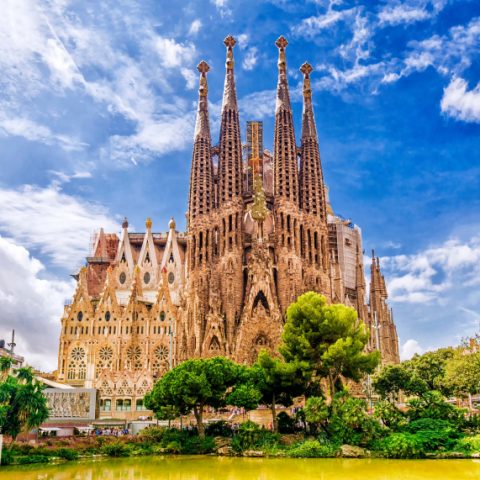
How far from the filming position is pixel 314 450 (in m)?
28.1


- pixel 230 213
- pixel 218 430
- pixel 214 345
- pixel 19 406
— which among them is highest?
pixel 230 213

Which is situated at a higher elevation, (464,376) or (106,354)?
(106,354)

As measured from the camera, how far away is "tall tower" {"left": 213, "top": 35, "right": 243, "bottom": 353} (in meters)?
51.7

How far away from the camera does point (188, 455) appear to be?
2942 cm

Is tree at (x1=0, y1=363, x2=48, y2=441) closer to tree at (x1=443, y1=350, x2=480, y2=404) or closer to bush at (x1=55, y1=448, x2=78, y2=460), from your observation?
bush at (x1=55, y1=448, x2=78, y2=460)

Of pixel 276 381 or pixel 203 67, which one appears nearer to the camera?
pixel 276 381

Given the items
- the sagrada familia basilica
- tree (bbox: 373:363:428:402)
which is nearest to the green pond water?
tree (bbox: 373:363:428:402)

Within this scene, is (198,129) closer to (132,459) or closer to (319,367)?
(319,367)

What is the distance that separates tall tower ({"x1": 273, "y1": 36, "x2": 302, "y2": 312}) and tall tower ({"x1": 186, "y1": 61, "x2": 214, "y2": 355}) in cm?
666

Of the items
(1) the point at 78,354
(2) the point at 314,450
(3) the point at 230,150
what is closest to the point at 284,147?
(3) the point at 230,150

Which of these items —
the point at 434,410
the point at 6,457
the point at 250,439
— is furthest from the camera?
the point at 434,410

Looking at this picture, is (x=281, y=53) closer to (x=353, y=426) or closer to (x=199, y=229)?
(x=199, y=229)

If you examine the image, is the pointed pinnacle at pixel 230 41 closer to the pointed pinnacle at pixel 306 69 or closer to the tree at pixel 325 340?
the pointed pinnacle at pixel 306 69

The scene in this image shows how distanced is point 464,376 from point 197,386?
16.3 metres
